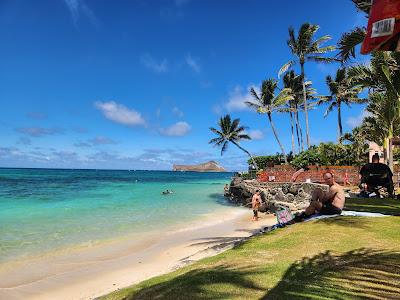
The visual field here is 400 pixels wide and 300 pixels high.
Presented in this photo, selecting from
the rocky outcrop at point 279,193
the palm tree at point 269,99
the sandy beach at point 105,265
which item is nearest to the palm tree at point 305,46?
the palm tree at point 269,99

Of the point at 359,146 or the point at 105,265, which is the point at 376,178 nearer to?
the point at 105,265

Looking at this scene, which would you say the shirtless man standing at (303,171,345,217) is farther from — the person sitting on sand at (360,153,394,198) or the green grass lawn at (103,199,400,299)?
the person sitting on sand at (360,153,394,198)

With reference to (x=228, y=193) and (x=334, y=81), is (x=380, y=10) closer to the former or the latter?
(x=228, y=193)

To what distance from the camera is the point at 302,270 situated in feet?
18.2

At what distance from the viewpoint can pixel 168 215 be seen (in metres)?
21.9

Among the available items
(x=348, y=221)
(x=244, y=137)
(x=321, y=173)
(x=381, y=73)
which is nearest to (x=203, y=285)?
(x=348, y=221)

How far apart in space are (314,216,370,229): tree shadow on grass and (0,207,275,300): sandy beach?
2542 mm

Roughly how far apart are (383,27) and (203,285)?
4524 millimetres

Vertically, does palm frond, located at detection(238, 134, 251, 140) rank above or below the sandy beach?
above

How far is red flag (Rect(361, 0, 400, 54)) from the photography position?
5.41 feet

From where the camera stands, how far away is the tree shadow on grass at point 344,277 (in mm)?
4441

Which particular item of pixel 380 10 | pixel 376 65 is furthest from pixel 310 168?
pixel 380 10

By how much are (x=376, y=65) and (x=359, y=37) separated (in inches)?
124

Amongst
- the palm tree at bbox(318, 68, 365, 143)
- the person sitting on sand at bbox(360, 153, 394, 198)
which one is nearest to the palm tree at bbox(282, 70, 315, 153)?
the palm tree at bbox(318, 68, 365, 143)
